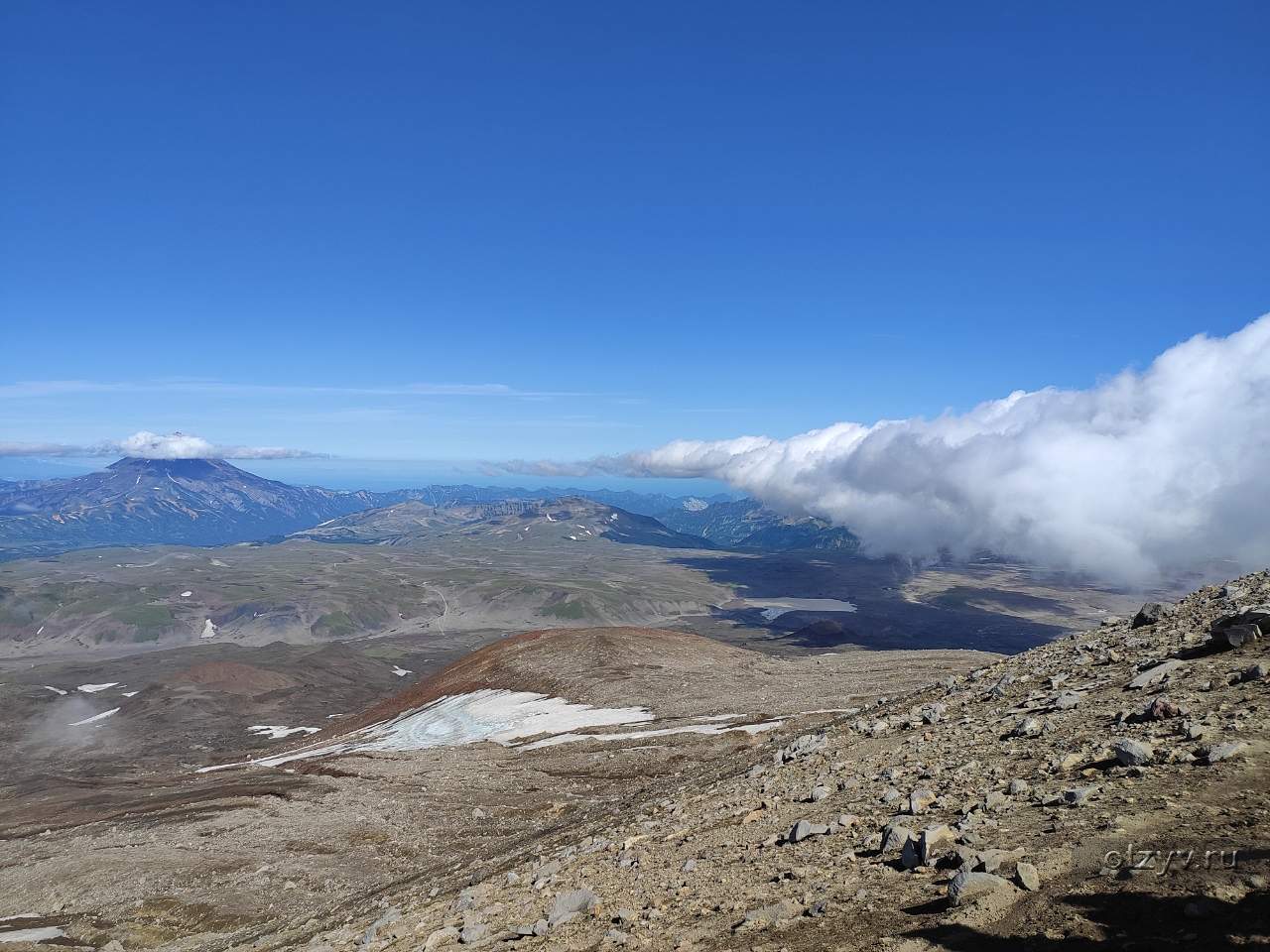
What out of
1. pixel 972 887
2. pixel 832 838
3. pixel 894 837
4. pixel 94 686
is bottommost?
pixel 94 686

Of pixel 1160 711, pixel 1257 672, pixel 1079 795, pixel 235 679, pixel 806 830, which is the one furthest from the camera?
pixel 235 679

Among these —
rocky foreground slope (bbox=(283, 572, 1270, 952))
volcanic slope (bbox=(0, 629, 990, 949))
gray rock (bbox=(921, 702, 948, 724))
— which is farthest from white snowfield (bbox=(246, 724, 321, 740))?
gray rock (bbox=(921, 702, 948, 724))

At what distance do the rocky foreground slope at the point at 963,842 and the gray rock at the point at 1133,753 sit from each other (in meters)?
0.04

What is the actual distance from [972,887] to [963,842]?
1946 millimetres

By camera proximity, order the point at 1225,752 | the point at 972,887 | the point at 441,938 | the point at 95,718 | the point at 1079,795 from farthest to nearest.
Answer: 1. the point at 95,718
2. the point at 441,938
3. the point at 1079,795
4. the point at 1225,752
5. the point at 972,887

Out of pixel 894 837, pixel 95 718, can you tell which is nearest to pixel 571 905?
pixel 894 837

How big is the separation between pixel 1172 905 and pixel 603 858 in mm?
11518

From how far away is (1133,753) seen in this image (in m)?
12.3

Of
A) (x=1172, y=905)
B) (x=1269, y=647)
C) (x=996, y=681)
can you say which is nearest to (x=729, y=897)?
(x=1172, y=905)

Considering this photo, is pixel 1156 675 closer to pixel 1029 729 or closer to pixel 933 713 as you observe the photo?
pixel 1029 729

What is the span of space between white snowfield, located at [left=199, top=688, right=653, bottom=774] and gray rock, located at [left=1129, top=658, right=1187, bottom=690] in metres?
32.9

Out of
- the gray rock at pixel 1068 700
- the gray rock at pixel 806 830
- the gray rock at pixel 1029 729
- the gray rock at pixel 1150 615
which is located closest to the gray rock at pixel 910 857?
the gray rock at pixel 806 830

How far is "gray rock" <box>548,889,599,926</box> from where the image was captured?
12906 millimetres

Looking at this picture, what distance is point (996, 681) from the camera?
78.5ft
